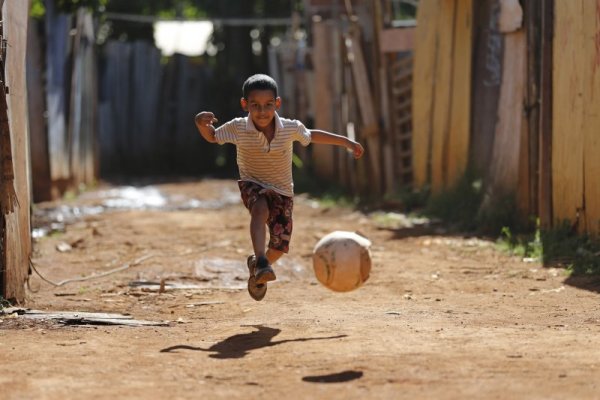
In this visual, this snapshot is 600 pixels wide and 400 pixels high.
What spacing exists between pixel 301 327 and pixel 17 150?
8.21ft

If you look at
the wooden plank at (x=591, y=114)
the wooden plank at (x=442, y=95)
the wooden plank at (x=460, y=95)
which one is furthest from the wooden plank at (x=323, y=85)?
the wooden plank at (x=591, y=114)

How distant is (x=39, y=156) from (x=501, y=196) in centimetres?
656

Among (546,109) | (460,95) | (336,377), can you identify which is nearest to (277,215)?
(336,377)

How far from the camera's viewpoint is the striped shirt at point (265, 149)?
649 centimetres

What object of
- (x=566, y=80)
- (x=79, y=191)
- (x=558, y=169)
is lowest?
(x=79, y=191)

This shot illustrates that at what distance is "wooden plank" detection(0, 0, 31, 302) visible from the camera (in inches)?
263

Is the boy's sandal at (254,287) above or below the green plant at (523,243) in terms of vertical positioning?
above

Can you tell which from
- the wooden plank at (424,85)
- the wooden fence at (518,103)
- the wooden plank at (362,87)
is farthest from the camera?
the wooden plank at (362,87)

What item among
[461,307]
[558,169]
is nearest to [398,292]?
[461,307]

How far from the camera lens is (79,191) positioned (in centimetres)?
1716

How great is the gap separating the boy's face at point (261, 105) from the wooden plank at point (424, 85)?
21.1 ft

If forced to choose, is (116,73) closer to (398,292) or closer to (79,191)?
(79,191)

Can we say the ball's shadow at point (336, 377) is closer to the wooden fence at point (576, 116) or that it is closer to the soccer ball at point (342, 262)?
the soccer ball at point (342, 262)

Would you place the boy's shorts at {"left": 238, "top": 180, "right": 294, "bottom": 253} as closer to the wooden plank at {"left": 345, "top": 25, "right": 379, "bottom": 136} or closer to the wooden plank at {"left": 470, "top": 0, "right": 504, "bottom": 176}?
the wooden plank at {"left": 470, "top": 0, "right": 504, "bottom": 176}
